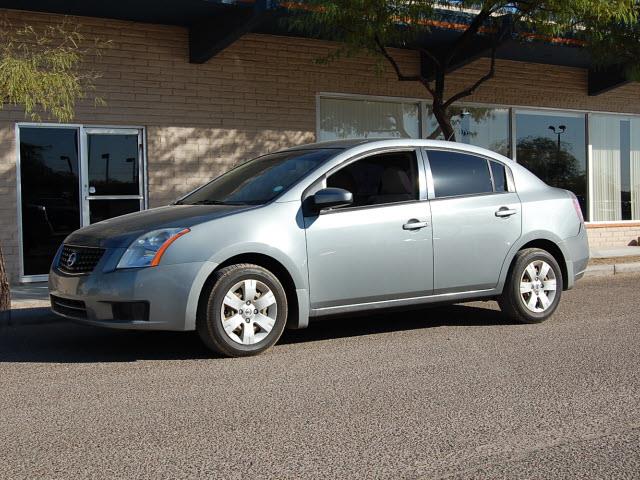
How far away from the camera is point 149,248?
604 cm

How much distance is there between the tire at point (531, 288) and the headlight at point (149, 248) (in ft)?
10.3

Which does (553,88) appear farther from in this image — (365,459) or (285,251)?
(365,459)

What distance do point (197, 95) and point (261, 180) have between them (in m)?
5.75

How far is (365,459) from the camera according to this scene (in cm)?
389

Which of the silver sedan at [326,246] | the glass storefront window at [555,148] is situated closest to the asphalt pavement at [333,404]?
the silver sedan at [326,246]

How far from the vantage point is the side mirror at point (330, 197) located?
6.43 metres

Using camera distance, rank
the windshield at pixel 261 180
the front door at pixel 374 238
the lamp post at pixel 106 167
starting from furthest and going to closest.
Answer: the lamp post at pixel 106 167, the windshield at pixel 261 180, the front door at pixel 374 238

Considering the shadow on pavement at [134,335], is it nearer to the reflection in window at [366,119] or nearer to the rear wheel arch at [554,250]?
the rear wheel arch at [554,250]

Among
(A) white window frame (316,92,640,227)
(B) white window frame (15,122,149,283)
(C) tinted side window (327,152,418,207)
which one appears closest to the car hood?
(C) tinted side window (327,152,418,207)

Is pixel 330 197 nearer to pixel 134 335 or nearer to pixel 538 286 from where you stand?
pixel 134 335

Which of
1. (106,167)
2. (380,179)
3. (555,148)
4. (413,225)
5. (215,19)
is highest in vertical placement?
(215,19)

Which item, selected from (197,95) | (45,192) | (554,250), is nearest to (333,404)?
(554,250)

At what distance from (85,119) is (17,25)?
4.85ft

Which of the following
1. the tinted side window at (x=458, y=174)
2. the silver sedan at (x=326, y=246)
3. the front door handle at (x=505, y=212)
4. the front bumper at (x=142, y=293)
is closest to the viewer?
the front bumper at (x=142, y=293)
